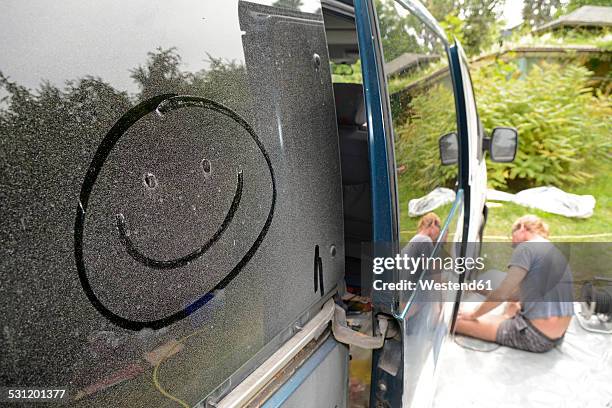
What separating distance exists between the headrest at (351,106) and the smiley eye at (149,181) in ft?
4.88

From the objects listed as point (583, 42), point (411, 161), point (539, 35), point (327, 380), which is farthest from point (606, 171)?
point (327, 380)

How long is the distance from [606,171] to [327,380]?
25.7ft

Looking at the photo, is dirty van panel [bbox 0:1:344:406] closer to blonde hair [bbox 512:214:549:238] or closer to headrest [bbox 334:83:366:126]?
headrest [bbox 334:83:366:126]

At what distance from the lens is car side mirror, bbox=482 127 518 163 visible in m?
3.68

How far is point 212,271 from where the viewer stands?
0.92 m

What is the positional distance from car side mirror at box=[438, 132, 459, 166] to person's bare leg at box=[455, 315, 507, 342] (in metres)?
1.42

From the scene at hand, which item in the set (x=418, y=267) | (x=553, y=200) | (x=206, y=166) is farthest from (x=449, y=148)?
(x=553, y=200)

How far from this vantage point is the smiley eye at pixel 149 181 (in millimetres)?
775

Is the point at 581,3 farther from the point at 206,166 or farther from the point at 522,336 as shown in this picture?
the point at 206,166

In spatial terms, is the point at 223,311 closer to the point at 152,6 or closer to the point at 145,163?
the point at 145,163

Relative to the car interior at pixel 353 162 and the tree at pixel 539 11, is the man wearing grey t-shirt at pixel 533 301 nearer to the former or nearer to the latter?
the car interior at pixel 353 162

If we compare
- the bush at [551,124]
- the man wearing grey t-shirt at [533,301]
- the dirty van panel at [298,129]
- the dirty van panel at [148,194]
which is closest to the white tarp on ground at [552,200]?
the bush at [551,124]

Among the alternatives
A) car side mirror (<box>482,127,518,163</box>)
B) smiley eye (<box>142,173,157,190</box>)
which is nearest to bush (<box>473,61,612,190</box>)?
car side mirror (<box>482,127,518,163</box>)

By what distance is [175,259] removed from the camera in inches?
33.0
